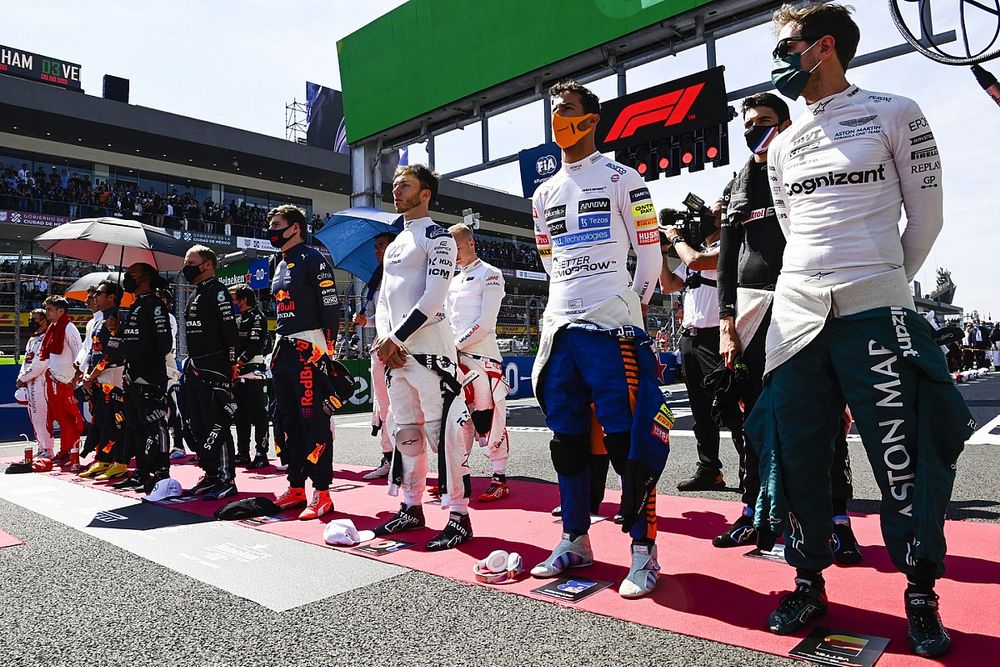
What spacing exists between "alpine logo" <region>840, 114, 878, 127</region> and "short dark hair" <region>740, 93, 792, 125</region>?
1020 mm

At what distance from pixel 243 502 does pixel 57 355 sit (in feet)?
14.8

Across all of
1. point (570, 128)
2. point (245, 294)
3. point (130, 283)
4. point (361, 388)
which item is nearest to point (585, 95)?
point (570, 128)

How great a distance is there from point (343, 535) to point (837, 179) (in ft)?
9.26

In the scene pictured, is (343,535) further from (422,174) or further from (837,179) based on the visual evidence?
(837,179)

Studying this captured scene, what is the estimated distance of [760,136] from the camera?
324cm

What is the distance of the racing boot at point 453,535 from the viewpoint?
11.2 ft

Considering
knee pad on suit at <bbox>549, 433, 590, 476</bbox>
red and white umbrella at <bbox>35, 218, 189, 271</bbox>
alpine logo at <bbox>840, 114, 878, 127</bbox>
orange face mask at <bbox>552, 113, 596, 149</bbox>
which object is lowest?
knee pad on suit at <bbox>549, 433, 590, 476</bbox>

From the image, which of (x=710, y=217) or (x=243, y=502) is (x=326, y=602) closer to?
(x=243, y=502)

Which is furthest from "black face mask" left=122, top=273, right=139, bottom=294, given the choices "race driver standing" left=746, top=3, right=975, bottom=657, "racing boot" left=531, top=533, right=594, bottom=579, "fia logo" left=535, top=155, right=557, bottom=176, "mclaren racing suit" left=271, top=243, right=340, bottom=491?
"fia logo" left=535, top=155, right=557, bottom=176

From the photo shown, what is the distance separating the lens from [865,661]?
1964mm

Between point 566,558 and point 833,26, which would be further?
point 566,558

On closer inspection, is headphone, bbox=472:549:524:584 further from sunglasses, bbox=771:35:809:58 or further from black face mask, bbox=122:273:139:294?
black face mask, bbox=122:273:139:294

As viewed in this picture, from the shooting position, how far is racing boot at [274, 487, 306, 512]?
4586 millimetres

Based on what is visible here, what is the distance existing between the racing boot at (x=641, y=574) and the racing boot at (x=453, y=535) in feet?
3.34
